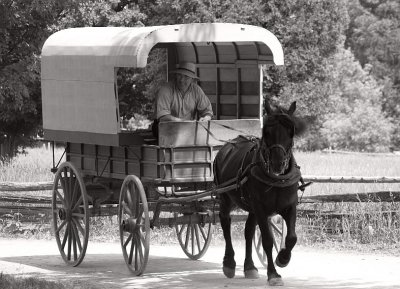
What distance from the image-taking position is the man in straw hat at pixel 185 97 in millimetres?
13836

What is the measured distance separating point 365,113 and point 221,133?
52472mm

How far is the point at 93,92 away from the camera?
13883 mm

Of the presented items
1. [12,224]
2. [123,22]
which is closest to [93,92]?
[12,224]

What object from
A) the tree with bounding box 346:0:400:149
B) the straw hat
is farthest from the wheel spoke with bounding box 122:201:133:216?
the tree with bounding box 346:0:400:149

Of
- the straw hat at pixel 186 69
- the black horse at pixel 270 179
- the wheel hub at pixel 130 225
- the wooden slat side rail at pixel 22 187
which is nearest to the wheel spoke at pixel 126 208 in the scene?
the wheel hub at pixel 130 225

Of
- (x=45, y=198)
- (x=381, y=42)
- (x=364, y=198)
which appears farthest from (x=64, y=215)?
(x=381, y=42)

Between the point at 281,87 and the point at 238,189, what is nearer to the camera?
the point at 238,189

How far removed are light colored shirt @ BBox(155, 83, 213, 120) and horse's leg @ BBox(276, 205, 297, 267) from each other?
2.35 meters

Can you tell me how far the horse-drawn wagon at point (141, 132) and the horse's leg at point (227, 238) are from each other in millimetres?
262

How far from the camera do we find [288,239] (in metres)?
11.8

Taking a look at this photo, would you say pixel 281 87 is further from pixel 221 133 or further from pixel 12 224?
pixel 221 133

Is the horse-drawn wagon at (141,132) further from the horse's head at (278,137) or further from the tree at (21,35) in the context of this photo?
the horse's head at (278,137)

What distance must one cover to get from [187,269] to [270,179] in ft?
7.99

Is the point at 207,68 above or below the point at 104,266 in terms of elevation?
above
